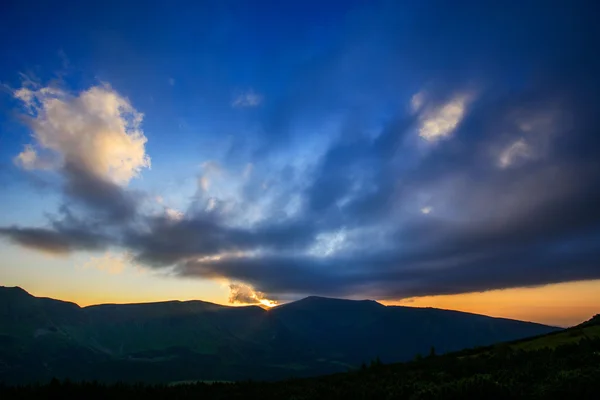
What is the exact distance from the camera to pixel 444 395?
51.7 feet

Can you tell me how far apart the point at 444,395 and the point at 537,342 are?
24831 millimetres

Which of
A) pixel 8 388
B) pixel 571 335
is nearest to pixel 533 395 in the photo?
pixel 571 335

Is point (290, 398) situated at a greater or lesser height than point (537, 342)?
lesser

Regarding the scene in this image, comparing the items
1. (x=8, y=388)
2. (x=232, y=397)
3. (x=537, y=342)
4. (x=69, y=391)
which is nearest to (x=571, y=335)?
(x=537, y=342)

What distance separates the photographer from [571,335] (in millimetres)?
34312

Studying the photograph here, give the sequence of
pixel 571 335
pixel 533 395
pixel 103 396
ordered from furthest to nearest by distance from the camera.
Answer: pixel 571 335 → pixel 103 396 → pixel 533 395

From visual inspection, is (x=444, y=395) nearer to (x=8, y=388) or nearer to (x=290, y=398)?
(x=290, y=398)

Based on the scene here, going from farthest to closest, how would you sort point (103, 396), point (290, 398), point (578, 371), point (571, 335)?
point (571, 335), point (290, 398), point (103, 396), point (578, 371)

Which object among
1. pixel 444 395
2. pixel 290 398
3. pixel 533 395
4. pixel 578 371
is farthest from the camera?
pixel 290 398

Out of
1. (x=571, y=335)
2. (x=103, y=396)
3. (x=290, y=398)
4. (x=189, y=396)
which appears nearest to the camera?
(x=103, y=396)

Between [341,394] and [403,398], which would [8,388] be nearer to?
[341,394]

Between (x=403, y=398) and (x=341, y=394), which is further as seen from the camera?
(x=341, y=394)

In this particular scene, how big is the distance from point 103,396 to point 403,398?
1568 cm

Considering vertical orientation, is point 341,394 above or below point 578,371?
below
